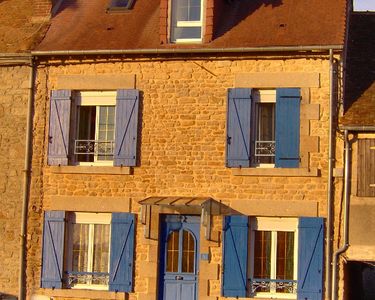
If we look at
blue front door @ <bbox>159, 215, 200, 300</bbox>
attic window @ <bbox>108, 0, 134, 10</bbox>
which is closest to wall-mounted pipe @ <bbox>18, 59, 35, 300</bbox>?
attic window @ <bbox>108, 0, 134, 10</bbox>

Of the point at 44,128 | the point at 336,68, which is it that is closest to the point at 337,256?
the point at 336,68

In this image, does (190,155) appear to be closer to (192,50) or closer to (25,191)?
(192,50)

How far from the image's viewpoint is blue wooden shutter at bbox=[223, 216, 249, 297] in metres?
14.4

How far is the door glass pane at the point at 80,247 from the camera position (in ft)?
50.6

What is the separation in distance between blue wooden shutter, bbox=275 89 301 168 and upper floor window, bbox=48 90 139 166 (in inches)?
114

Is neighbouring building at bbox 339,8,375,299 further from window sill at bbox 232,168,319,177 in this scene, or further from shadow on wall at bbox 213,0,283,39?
shadow on wall at bbox 213,0,283,39

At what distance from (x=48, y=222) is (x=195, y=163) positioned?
311 centimetres

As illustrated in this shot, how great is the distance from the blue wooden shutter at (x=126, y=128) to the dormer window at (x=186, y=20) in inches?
57.4

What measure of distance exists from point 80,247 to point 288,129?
4.65 metres

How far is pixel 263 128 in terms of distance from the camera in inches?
A: 590

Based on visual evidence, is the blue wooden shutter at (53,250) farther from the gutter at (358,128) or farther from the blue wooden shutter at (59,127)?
the gutter at (358,128)

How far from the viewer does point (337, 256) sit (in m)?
14.1

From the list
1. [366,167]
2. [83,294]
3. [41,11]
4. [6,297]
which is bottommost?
[6,297]

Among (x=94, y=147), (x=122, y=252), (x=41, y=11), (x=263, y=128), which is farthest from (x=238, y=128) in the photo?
(x=41, y=11)
